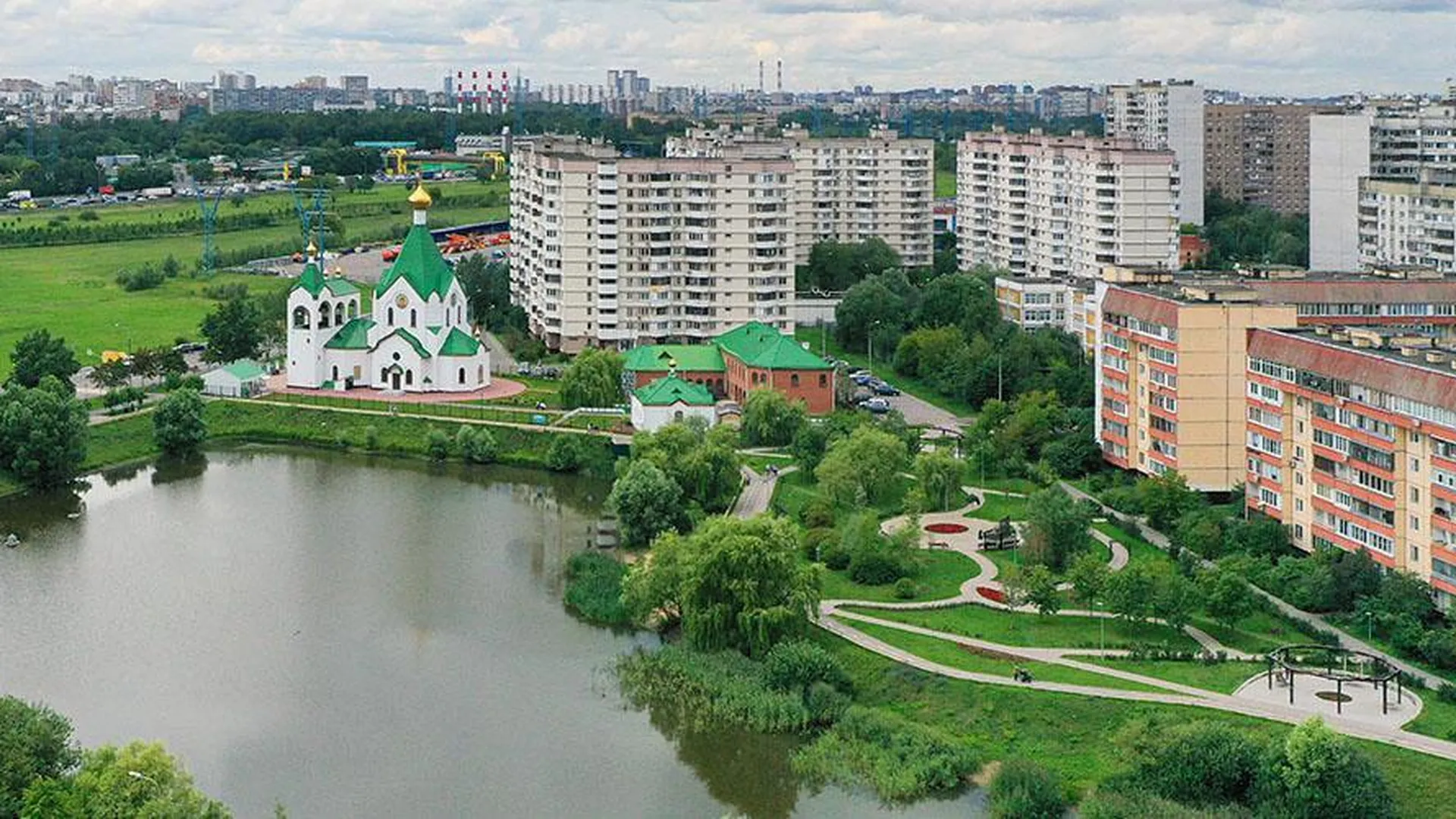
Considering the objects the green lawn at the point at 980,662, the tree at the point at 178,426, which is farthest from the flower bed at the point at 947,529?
the tree at the point at 178,426

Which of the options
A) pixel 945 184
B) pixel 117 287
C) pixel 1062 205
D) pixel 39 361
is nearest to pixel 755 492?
pixel 39 361

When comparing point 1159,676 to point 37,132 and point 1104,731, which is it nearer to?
point 1104,731

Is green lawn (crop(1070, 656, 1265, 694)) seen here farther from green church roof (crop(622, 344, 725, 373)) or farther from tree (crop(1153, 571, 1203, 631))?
green church roof (crop(622, 344, 725, 373))

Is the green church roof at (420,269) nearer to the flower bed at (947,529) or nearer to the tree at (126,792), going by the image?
the flower bed at (947,529)

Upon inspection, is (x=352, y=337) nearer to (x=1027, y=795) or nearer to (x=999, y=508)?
(x=999, y=508)

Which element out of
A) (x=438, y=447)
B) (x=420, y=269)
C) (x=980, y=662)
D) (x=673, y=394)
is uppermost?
(x=420, y=269)
